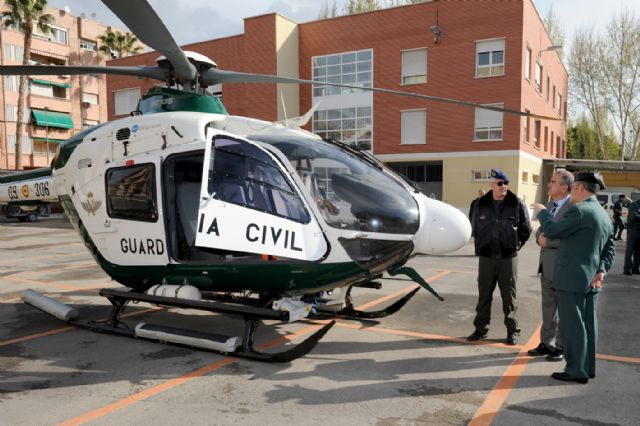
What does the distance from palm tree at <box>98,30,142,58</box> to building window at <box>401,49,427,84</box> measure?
98.9ft

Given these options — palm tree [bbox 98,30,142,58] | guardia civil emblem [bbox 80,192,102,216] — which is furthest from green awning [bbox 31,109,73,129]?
guardia civil emblem [bbox 80,192,102,216]

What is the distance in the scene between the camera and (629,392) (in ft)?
13.5

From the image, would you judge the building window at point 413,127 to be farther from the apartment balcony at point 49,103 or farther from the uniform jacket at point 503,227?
the apartment balcony at point 49,103

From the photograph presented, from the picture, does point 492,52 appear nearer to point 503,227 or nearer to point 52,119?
point 503,227

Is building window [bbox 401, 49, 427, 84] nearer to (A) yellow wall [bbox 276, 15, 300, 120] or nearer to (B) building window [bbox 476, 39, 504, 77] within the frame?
(B) building window [bbox 476, 39, 504, 77]

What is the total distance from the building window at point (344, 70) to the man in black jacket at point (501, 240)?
20.6 m

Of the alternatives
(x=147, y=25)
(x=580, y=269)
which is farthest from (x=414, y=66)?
(x=580, y=269)

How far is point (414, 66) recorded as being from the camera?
80.0 feet

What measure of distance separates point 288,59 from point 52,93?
26983mm

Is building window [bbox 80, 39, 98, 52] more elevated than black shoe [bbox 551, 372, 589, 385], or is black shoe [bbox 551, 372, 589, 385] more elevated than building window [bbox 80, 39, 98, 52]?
building window [bbox 80, 39, 98, 52]

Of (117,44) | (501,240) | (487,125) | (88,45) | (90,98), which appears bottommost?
(501,240)

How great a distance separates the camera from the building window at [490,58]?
22.4 meters

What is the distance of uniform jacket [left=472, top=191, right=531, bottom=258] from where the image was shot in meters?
5.24

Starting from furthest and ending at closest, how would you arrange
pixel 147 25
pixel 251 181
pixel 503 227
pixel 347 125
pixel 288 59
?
1. pixel 288 59
2. pixel 347 125
3. pixel 503 227
4. pixel 251 181
5. pixel 147 25
